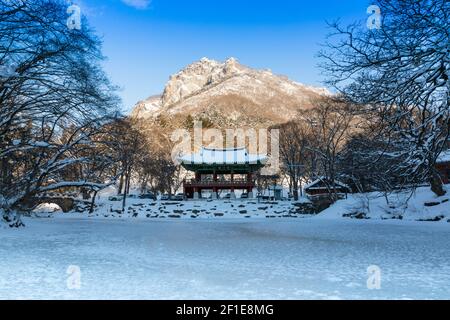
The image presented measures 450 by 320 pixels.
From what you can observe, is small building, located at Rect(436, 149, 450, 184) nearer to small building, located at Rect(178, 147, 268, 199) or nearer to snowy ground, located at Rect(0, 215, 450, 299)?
small building, located at Rect(178, 147, 268, 199)

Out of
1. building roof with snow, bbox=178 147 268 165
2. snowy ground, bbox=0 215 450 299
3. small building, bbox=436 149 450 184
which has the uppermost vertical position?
building roof with snow, bbox=178 147 268 165

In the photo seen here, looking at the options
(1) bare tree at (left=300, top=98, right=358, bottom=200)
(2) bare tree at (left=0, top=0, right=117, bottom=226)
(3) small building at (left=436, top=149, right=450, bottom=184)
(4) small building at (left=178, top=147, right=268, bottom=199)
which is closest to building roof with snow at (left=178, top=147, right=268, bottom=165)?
(4) small building at (left=178, top=147, right=268, bottom=199)

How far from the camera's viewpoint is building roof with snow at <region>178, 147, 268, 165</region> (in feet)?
147

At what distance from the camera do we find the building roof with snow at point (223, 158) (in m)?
44.7

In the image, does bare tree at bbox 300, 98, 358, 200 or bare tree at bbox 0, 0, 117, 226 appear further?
bare tree at bbox 300, 98, 358, 200

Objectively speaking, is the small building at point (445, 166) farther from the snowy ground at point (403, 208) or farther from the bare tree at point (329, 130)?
the snowy ground at point (403, 208)

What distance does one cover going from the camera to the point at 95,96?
1379cm

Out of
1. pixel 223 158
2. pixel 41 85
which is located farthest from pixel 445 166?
pixel 41 85

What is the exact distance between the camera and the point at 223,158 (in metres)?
46.4

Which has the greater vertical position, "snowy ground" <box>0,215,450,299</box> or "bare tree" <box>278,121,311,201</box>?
"bare tree" <box>278,121,311,201</box>

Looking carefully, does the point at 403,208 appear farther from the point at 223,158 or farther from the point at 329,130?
the point at 223,158

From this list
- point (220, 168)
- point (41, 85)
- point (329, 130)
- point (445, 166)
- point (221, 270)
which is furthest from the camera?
point (220, 168)

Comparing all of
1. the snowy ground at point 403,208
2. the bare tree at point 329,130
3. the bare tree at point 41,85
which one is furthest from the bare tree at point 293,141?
the bare tree at point 41,85
